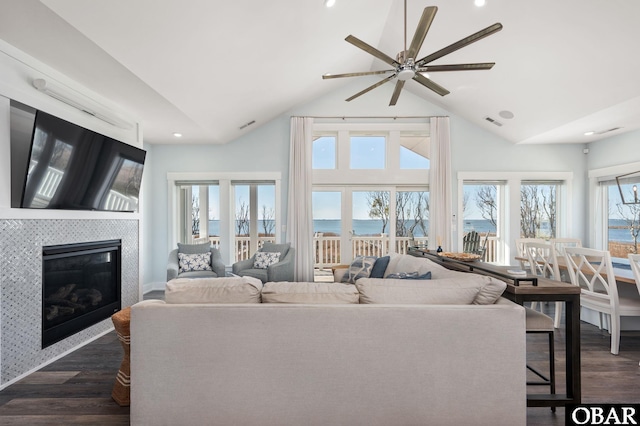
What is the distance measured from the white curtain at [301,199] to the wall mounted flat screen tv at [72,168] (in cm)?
231

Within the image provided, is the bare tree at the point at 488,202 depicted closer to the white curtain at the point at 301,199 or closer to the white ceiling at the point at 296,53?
the white ceiling at the point at 296,53

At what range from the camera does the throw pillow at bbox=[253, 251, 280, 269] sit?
15.6ft

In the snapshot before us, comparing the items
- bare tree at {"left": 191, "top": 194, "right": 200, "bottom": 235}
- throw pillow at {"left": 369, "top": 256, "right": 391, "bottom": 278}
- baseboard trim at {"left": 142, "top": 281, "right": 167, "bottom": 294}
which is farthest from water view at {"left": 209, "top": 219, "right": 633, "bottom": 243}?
throw pillow at {"left": 369, "top": 256, "right": 391, "bottom": 278}

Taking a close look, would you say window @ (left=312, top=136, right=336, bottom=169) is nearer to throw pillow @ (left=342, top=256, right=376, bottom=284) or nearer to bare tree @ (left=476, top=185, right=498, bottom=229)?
throw pillow @ (left=342, top=256, right=376, bottom=284)

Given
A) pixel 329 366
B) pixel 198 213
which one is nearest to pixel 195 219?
pixel 198 213

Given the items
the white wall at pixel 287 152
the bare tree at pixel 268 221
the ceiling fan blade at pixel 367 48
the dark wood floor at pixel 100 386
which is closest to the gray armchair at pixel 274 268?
the bare tree at pixel 268 221

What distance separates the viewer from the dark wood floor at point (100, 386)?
192 centimetres

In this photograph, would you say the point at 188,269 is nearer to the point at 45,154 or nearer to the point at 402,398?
the point at 45,154

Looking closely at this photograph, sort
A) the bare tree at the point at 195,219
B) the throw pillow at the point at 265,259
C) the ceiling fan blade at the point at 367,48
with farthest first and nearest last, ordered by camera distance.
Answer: the bare tree at the point at 195,219 < the throw pillow at the point at 265,259 < the ceiling fan blade at the point at 367,48

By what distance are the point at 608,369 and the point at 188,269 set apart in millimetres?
4578

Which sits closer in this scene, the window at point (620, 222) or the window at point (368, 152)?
the window at point (620, 222)

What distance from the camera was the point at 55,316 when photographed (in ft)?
9.02

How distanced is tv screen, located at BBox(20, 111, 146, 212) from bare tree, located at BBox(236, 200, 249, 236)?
2.00 metres

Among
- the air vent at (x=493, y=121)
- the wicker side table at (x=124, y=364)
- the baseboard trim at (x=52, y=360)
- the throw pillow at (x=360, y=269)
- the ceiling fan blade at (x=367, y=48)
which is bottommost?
the baseboard trim at (x=52, y=360)
